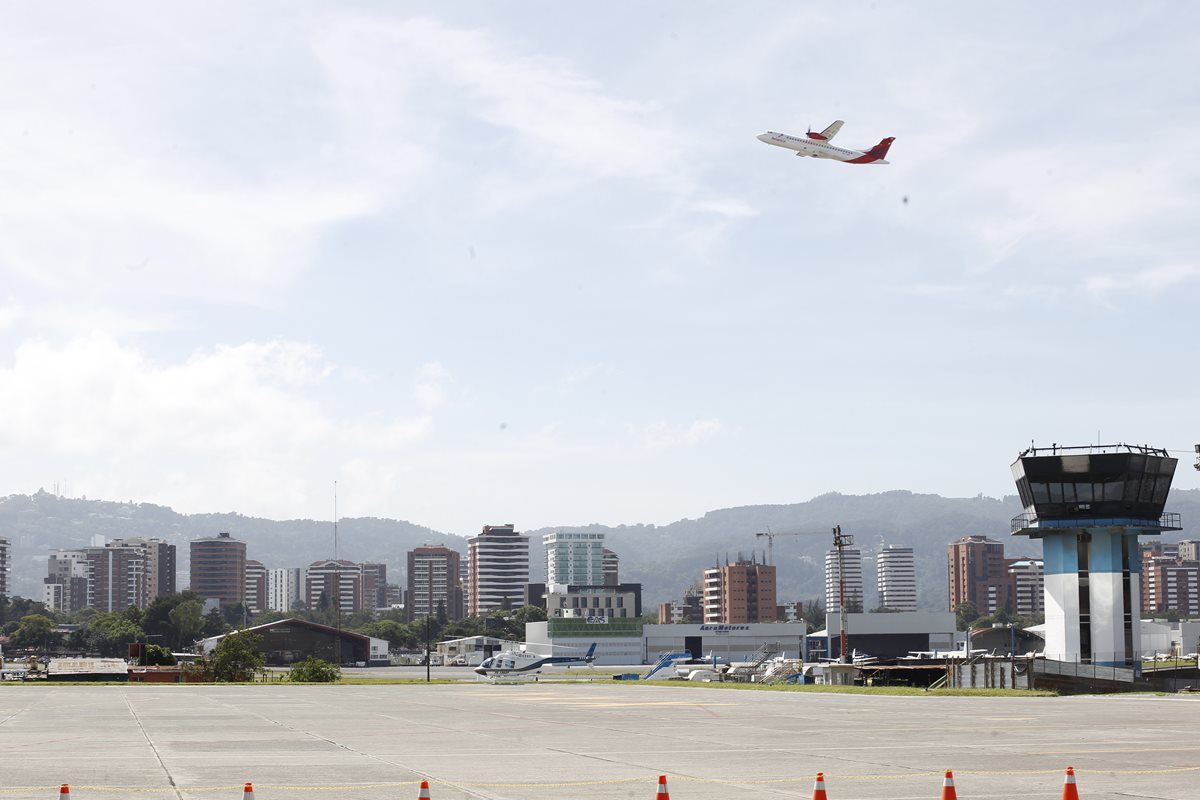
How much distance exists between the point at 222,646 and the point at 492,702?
58.6 meters

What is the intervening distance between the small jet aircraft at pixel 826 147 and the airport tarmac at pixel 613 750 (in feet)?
147

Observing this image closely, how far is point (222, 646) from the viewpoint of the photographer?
123312mm

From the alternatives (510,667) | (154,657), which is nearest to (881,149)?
(510,667)

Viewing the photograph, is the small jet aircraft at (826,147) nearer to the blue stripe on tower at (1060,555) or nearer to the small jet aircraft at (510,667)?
the blue stripe on tower at (1060,555)

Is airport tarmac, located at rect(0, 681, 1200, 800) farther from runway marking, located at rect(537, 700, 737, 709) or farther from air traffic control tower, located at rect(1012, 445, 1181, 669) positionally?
air traffic control tower, located at rect(1012, 445, 1181, 669)

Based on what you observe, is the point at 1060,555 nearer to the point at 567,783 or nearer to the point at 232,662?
the point at 232,662

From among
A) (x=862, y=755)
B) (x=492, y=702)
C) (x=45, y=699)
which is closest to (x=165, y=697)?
(x=45, y=699)

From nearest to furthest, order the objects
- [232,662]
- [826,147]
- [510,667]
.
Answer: [826,147] < [232,662] < [510,667]

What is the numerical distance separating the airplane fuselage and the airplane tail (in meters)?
0.11

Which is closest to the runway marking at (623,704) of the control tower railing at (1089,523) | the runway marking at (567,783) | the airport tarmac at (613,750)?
the airport tarmac at (613,750)

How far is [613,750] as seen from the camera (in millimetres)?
36156

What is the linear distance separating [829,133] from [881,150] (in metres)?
7.27

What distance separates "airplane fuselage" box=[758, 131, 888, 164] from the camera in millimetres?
93438

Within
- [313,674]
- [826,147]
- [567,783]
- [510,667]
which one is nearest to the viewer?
[567,783]
